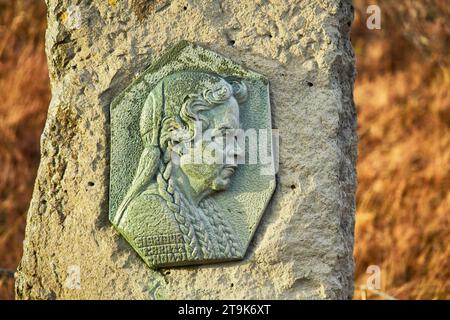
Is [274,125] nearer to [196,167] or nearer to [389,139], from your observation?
[196,167]

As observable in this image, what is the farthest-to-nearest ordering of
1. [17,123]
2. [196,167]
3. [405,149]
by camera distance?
[405,149] < [17,123] < [196,167]

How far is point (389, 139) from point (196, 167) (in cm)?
239

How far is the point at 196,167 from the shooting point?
281cm

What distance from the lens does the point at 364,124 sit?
5.13 m

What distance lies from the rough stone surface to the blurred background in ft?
5.47

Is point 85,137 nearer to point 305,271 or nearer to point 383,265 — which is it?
point 305,271

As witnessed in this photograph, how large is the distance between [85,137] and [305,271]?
0.67 meters

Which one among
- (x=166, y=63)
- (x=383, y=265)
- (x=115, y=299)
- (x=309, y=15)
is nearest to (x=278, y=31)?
(x=309, y=15)

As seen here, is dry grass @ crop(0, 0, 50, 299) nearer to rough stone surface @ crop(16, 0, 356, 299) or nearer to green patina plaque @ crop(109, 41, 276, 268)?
rough stone surface @ crop(16, 0, 356, 299)

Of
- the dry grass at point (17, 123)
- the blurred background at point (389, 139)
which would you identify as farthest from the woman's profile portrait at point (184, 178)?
the dry grass at point (17, 123)

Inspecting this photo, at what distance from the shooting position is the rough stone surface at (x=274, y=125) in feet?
9.15

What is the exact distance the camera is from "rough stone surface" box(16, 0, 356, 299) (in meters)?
2.79

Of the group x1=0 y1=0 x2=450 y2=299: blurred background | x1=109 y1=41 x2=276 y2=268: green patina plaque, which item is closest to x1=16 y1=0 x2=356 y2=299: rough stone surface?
x1=109 y1=41 x2=276 y2=268: green patina plaque

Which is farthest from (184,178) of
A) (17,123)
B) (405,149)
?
(405,149)
